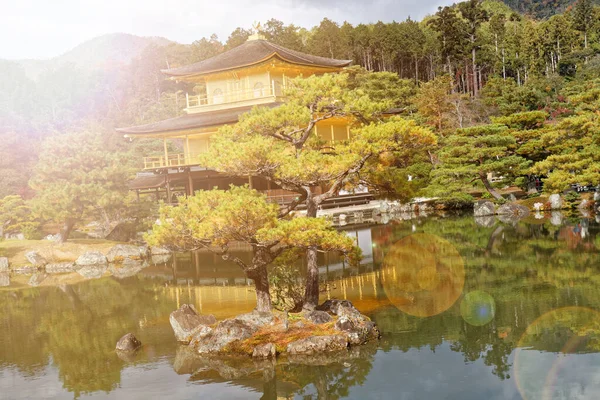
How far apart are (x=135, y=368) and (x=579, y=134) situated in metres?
24.5

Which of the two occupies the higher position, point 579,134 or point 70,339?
point 579,134

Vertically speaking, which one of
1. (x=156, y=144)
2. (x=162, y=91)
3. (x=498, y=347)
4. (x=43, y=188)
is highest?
(x=162, y=91)

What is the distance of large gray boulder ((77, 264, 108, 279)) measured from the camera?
19766mm

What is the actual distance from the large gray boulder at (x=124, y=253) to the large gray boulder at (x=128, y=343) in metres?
12.5

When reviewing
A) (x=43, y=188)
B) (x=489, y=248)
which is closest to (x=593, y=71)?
(x=489, y=248)

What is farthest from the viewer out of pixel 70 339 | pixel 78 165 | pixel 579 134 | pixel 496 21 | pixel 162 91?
pixel 162 91

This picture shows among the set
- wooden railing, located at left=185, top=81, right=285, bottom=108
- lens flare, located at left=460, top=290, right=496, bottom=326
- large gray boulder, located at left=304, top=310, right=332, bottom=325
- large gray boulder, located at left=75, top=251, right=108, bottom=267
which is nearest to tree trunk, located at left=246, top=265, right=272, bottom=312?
large gray boulder, located at left=304, top=310, right=332, bottom=325

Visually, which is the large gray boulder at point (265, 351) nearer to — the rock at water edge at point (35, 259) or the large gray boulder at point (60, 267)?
the large gray boulder at point (60, 267)

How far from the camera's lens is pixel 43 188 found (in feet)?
77.0

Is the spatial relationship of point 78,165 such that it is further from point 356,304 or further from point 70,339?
point 356,304

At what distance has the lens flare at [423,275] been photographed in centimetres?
1226

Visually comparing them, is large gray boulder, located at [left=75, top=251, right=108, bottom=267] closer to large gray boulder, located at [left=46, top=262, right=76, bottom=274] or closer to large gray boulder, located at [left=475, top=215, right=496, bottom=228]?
large gray boulder, located at [left=46, top=262, right=76, bottom=274]

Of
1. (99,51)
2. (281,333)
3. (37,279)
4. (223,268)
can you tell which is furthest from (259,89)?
(99,51)

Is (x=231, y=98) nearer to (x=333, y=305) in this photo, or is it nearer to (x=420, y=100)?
(x=420, y=100)
